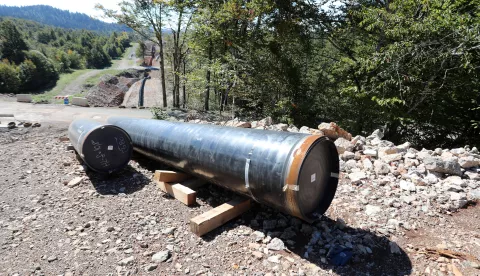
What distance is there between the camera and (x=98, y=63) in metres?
78.4

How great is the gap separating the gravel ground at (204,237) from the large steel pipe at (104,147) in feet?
1.28

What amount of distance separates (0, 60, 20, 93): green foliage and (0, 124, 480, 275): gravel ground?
37.3 metres

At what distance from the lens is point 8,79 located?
3209 centimetres

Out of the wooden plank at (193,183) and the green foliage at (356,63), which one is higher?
the green foliage at (356,63)

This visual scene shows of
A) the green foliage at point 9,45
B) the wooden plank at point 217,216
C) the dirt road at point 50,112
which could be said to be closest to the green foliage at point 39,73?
the green foliage at point 9,45

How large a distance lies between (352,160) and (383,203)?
127 centimetres

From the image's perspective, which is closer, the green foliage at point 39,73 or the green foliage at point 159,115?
the green foliage at point 159,115

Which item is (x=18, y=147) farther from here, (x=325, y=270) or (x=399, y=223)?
(x=399, y=223)

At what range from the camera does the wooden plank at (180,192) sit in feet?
12.2

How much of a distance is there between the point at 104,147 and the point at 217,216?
2668 mm

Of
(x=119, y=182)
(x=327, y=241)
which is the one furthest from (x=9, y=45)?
(x=327, y=241)

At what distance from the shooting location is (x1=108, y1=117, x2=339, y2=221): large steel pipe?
8.68 ft

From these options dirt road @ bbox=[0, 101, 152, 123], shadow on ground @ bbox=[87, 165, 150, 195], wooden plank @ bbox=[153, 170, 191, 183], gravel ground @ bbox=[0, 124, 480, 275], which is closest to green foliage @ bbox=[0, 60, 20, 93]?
dirt road @ bbox=[0, 101, 152, 123]

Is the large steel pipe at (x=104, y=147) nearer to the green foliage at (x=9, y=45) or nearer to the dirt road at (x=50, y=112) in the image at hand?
the dirt road at (x=50, y=112)
